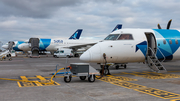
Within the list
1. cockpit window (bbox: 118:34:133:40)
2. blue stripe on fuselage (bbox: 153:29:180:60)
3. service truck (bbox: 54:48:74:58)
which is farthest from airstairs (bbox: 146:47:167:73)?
service truck (bbox: 54:48:74:58)

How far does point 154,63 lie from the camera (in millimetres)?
14141

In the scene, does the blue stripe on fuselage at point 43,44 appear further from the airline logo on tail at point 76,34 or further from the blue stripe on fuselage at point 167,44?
the blue stripe on fuselage at point 167,44

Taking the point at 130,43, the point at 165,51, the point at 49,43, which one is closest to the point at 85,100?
the point at 130,43

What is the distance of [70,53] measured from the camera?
160 feet

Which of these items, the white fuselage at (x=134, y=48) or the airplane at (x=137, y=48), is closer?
the white fuselage at (x=134, y=48)

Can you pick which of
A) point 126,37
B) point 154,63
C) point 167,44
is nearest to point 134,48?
point 126,37

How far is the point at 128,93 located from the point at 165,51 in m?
8.68

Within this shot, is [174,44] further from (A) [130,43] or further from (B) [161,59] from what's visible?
(A) [130,43]

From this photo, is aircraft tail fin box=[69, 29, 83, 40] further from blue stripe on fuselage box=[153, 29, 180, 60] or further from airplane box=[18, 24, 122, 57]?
blue stripe on fuselage box=[153, 29, 180, 60]

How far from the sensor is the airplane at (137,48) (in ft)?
43.7

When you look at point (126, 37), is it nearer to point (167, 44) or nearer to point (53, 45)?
point (167, 44)

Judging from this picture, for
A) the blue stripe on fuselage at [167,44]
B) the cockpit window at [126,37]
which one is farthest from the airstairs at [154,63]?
the cockpit window at [126,37]

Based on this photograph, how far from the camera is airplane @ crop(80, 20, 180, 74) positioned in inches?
524

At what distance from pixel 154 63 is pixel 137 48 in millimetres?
1791
